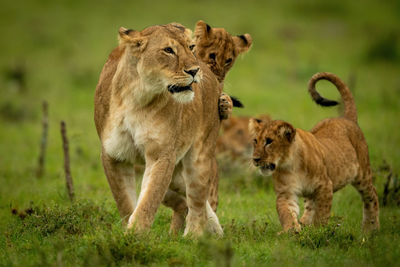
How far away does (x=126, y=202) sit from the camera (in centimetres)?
500

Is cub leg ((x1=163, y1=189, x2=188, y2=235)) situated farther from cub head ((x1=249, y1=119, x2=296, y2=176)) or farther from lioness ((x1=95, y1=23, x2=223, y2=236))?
cub head ((x1=249, y1=119, x2=296, y2=176))

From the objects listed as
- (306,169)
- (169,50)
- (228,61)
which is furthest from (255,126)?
(169,50)

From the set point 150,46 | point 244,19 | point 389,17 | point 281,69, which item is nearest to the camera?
point 150,46

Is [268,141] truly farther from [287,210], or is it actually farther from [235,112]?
[235,112]

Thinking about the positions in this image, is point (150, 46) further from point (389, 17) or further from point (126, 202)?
point (389, 17)

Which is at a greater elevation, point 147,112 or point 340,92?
point 340,92

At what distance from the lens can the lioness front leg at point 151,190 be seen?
14.9 ft

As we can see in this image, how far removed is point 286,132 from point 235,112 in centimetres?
707

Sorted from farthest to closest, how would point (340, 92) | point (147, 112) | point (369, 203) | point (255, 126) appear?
point (340, 92) < point (369, 203) < point (255, 126) < point (147, 112)

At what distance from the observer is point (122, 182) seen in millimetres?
4988

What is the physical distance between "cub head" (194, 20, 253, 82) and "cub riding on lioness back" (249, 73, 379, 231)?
67 cm

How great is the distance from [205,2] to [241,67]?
22.3 ft

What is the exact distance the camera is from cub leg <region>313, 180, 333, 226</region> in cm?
566

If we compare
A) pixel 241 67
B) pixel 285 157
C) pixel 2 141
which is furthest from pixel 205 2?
pixel 285 157
